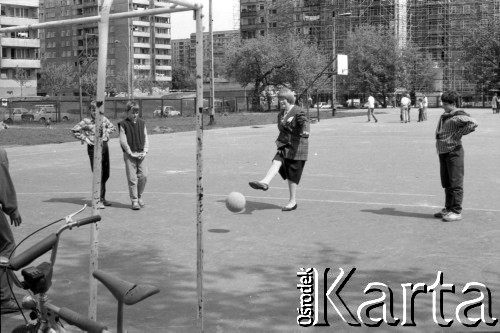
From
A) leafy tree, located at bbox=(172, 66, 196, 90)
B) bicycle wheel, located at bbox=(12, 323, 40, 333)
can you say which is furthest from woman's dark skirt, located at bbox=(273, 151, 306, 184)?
leafy tree, located at bbox=(172, 66, 196, 90)

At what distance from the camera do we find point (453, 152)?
32.3 ft

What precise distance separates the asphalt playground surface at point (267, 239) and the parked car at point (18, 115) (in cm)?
3052

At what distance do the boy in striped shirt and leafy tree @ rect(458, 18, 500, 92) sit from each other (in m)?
65.5

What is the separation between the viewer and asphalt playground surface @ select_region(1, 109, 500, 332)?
5.97 m

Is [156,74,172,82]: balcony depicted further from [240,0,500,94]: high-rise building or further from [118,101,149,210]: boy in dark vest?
[118,101,149,210]: boy in dark vest

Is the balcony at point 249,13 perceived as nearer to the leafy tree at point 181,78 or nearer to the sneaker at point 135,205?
the leafy tree at point 181,78

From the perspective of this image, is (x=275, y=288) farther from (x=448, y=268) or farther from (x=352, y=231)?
(x=352, y=231)

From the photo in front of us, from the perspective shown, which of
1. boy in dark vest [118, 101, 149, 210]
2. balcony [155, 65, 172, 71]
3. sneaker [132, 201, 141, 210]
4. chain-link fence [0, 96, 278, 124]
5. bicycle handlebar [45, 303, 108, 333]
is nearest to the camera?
bicycle handlebar [45, 303, 108, 333]

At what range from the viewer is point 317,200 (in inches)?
472

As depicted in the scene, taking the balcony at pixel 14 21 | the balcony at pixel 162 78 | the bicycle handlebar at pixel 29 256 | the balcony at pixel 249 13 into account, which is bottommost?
the bicycle handlebar at pixel 29 256

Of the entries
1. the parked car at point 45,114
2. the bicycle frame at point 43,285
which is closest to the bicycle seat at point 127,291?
the bicycle frame at point 43,285

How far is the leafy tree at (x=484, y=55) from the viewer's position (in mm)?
71250

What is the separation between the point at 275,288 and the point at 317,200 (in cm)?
556

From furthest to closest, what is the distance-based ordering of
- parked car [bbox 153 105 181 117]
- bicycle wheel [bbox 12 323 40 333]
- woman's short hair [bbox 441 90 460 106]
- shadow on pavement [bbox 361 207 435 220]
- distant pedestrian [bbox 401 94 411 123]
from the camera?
parked car [bbox 153 105 181 117] < distant pedestrian [bbox 401 94 411 123] < shadow on pavement [bbox 361 207 435 220] < woman's short hair [bbox 441 90 460 106] < bicycle wheel [bbox 12 323 40 333]
